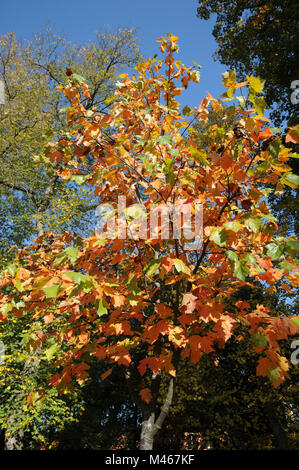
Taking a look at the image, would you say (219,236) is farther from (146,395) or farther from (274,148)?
(146,395)

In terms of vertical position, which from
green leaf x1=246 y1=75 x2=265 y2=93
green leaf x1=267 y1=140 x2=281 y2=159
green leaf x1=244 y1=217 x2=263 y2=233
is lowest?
green leaf x1=244 y1=217 x2=263 y2=233

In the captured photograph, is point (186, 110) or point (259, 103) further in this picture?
point (186, 110)

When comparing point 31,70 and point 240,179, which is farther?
point 31,70

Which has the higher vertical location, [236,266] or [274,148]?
[274,148]

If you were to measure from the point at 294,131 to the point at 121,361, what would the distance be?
8.99ft

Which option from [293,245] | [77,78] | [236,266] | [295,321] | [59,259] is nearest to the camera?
[293,245]

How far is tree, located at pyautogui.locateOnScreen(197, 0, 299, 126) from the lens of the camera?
29.0 ft

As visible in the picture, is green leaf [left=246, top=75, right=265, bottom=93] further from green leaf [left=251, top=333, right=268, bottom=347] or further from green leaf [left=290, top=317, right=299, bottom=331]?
green leaf [left=251, top=333, right=268, bottom=347]

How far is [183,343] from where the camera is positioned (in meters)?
3.39

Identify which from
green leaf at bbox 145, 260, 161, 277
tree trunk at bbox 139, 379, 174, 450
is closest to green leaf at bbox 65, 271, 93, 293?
green leaf at bbox 145, 260, 161, 277

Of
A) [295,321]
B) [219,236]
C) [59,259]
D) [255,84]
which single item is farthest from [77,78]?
[295,321]

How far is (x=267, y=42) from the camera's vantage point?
9555mm

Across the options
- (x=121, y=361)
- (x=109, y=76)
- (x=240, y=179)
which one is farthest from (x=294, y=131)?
(x=109, y=76)

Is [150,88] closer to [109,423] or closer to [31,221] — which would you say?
[31,221]
